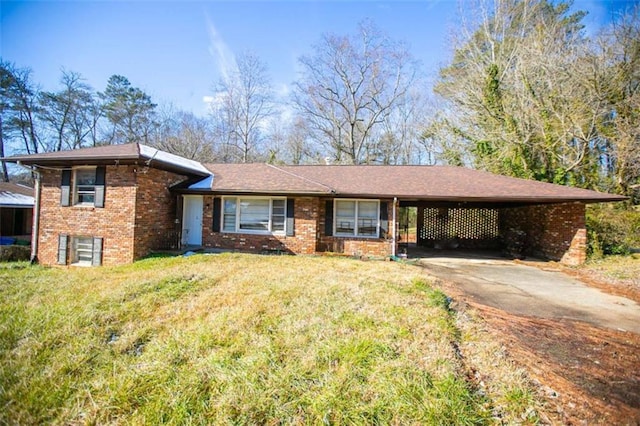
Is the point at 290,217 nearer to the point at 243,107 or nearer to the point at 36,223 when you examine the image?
the point at 36,223

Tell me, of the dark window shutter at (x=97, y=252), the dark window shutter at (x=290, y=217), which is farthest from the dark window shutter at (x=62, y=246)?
the dark window shutter at (x=290, y=217)

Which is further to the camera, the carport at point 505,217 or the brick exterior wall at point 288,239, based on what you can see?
the brick exterior wall at point 288,239

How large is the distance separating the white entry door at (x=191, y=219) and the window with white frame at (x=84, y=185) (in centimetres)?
284

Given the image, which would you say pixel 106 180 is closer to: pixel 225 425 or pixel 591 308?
pixel 225 425

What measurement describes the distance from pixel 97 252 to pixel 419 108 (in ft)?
75.1

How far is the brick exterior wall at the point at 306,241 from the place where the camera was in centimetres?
1005

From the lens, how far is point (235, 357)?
3.14 metres

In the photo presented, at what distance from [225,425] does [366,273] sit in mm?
4965

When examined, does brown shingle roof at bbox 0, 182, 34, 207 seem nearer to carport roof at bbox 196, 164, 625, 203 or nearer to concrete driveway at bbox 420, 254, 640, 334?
carport roof at bbox 196, 164, 625, 203

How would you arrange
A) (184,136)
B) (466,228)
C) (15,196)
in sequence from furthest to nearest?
(184,136) < (15,196) < (466,228)

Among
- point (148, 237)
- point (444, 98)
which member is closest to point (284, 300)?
point (148, 237)

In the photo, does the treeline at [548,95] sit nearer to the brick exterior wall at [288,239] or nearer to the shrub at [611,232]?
the shrub at [611,232]

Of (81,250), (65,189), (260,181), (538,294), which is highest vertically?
(260,181)

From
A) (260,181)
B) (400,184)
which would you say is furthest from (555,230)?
(260,181)
